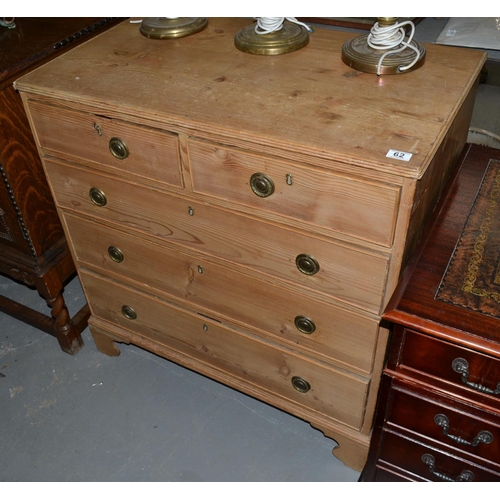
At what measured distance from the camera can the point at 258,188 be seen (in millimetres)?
1415

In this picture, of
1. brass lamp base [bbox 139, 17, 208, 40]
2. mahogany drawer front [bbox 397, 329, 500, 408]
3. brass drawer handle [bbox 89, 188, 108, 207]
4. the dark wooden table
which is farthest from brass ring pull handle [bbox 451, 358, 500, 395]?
the dark wooden table

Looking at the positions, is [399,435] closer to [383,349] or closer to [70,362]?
[383,349]

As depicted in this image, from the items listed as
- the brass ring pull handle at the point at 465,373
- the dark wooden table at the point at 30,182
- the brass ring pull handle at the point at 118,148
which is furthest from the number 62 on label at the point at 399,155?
the dark wooden table at the point at 30,182

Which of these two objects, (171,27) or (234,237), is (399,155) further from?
(171,27)

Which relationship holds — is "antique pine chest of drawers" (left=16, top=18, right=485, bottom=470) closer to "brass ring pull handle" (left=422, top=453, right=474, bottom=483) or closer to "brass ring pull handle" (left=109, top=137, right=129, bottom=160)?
"brass ring pull handle" (left=109, top=137, right=129, bottom=160)

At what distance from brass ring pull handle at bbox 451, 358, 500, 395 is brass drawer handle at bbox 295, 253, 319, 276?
419mm

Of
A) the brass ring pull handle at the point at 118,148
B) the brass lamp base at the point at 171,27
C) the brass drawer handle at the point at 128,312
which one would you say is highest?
the brass lamp base at the point at 171,27

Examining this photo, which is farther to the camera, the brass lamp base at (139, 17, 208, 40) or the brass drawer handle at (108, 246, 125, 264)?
the brass drawer handle at (108, 246, 125, 264)

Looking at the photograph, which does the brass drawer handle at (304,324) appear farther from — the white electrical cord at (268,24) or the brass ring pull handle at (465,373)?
the white electrical cord at (268,24)

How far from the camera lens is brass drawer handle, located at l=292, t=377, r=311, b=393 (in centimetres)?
181

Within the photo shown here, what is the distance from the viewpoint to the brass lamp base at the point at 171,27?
1775mm

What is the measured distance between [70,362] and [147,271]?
2.45 feet

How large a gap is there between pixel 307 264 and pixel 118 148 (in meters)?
0.63

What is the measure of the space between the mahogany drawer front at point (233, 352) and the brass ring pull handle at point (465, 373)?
1.34 ft
